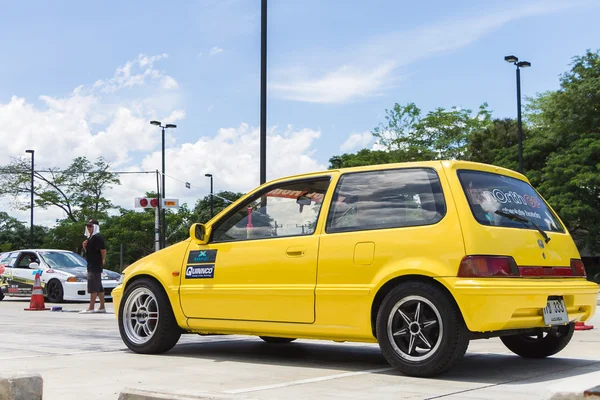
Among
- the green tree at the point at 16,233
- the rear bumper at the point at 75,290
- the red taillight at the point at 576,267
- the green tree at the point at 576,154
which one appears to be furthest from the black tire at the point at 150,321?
the green tree at the point at 16,233

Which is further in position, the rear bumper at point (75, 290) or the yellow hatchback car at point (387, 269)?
the rear bumper at point (75, 290)

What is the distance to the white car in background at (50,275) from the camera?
1912 centimetres

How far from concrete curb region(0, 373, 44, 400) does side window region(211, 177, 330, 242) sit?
2.75 metres

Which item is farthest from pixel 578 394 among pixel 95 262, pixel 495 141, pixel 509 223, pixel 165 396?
pixel 495 141

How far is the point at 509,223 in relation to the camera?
602 cm

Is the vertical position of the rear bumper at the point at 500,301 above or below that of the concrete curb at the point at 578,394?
above

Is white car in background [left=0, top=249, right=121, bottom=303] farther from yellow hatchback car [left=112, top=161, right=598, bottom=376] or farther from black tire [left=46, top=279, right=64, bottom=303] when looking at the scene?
yellow hatchback car [left=112, top=161, right=598, bottom=376]

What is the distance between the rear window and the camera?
234 inches

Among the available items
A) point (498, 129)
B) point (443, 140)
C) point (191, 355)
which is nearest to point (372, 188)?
point (191, 355)

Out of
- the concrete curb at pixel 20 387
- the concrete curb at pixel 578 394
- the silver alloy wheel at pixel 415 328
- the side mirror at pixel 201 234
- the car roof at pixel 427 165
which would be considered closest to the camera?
the concrete curb at pixel 578 394

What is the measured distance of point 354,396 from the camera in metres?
4.98

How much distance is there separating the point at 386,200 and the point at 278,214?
1.13 m

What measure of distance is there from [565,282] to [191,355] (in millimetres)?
3542

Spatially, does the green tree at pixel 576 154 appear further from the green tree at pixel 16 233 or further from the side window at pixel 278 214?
the green tree at pixel 16 233
